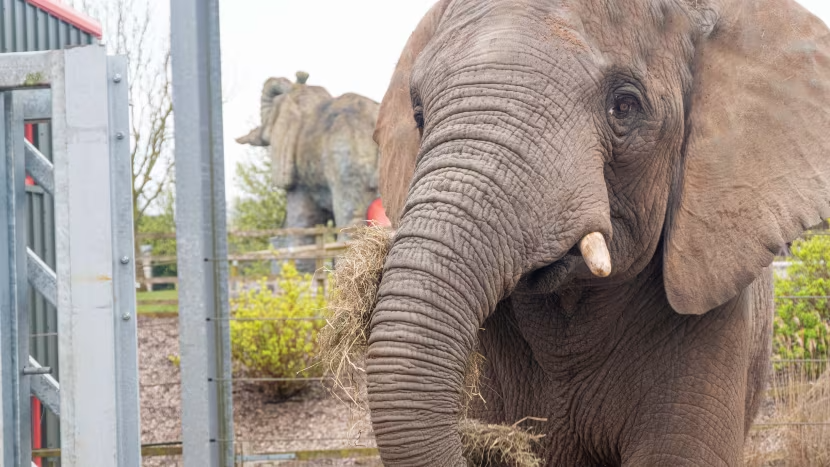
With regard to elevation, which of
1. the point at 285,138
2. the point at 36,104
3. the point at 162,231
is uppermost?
the point at 285,138

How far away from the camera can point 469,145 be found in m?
2.82

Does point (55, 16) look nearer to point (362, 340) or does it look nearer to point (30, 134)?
point (30, 134)

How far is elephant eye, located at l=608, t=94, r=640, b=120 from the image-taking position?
3.11 metres

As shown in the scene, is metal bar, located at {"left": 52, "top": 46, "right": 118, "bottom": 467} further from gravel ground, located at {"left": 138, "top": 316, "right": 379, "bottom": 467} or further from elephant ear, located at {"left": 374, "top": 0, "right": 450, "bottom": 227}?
gravel ground, located at {"left": 138, "top": 316, "right": 379, "bottom": 467}

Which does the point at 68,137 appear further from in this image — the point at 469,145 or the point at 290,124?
the point at 290,124

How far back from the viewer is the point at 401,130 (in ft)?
12.5

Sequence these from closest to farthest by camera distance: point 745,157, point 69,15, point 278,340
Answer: point 745,157 → point 69,15 → point 278,340

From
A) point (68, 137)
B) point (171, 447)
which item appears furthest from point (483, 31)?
point (171, 447)

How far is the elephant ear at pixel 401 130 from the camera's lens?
3.74 meters

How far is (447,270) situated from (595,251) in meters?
0.47

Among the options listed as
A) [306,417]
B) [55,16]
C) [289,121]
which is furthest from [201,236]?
[289,121]

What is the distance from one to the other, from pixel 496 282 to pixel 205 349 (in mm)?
2272

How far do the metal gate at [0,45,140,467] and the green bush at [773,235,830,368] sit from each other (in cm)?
555

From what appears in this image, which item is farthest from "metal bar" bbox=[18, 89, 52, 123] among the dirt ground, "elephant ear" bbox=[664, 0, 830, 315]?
the dirt ground
